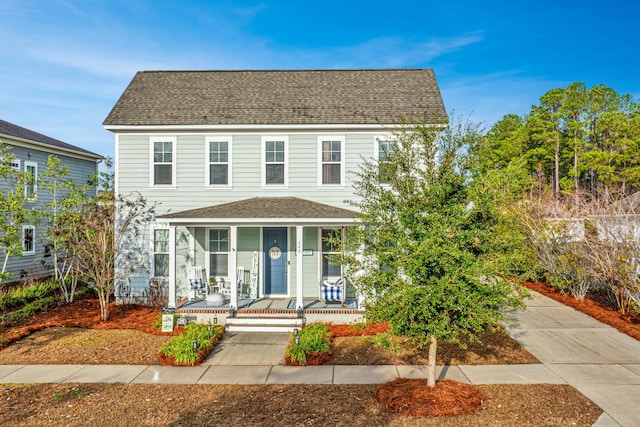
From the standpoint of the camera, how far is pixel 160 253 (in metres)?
13.6

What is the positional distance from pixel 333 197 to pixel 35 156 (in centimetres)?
1600

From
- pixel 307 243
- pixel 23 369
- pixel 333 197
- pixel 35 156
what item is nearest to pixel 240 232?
pixel 307 243

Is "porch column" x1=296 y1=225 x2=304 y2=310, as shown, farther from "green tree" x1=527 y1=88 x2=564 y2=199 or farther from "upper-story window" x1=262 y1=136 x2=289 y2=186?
"green tree" x1=527 y1=88 x2=564 y2=199

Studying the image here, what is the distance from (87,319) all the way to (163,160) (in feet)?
18.2

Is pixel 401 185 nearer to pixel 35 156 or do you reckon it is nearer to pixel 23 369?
pixel 23 369

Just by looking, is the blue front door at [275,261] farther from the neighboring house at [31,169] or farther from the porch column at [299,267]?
the neighboring house at [31,169]

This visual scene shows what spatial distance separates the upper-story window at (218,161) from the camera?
Answer: 1354cm

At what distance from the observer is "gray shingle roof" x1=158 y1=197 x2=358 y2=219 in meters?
11.7

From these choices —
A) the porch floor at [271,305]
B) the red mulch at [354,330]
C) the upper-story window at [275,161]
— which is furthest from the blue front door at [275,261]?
the red mulch at [354,330]

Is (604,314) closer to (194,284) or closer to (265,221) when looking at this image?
(265,221)

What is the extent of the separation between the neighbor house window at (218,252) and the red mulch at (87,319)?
88.9 inches

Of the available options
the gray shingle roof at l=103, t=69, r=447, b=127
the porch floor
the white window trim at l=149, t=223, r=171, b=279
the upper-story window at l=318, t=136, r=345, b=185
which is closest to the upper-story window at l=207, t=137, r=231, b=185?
the gray shingle roof at l=103, t=69, r=447, b=127

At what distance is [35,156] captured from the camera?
64.5ft

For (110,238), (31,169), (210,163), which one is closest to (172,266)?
(110,238)
